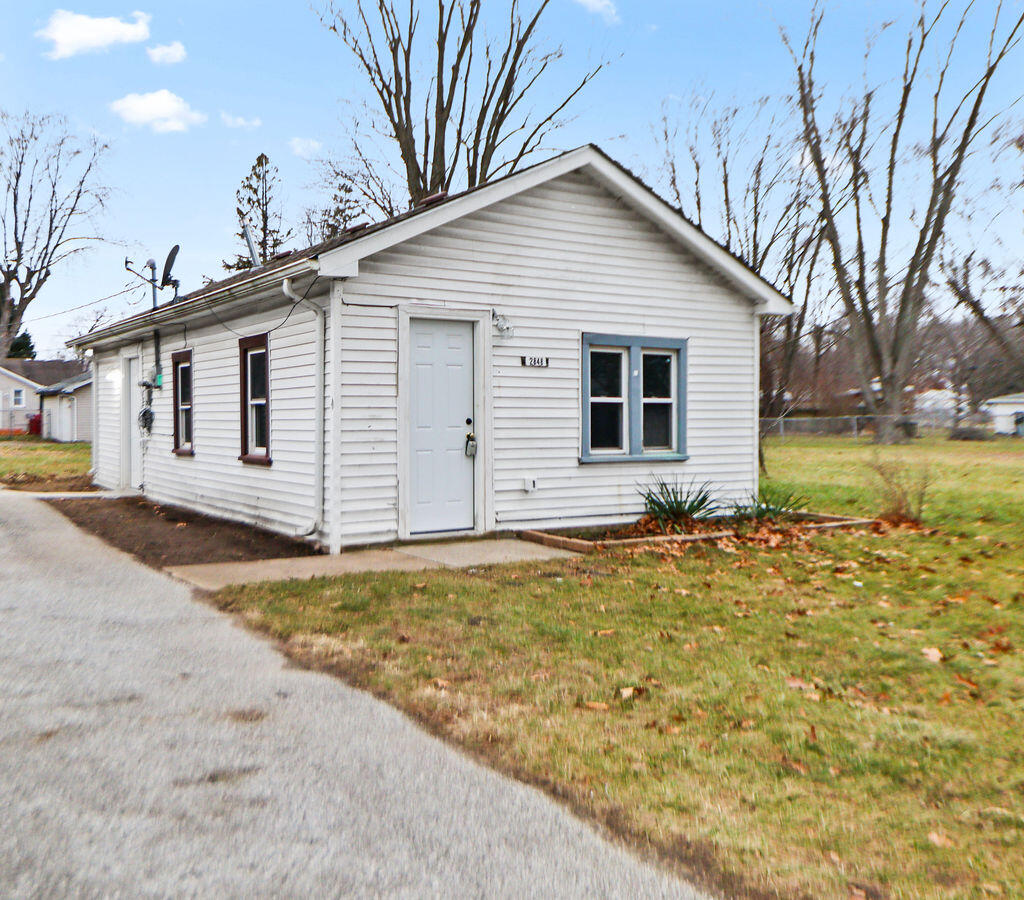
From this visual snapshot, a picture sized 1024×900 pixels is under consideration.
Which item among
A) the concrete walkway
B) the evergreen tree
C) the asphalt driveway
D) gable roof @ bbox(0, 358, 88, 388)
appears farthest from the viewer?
gable roof @ bbox(0, 358, 88, 388)

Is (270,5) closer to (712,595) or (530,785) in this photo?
(712,595)

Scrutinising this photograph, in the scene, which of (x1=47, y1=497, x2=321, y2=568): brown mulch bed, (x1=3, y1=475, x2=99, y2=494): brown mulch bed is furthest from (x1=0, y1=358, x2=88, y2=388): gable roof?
(x1=47, y1=497, x2=321, y2=568): brown mulch bed

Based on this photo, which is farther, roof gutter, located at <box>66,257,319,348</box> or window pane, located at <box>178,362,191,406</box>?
window pane, located at <box>178,362,191,406</box>

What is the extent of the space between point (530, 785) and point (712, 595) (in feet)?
13.9

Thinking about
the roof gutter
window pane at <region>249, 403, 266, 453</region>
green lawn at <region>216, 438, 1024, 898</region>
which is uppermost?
the roof gutter

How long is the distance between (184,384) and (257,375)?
3.31 metres

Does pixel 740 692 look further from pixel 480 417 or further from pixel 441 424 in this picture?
pixel 480 417

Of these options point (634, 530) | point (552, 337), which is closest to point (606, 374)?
point (552, 337)

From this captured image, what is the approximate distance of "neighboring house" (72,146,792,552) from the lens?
32.6 ft

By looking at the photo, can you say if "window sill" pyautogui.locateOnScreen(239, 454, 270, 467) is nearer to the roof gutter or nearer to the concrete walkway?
the roof gutter

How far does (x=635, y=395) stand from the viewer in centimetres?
1216

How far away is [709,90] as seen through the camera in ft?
83.7

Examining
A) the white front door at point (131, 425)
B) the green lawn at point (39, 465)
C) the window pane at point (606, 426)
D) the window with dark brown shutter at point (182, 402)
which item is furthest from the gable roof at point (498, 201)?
the green lawn at point (39, 465)

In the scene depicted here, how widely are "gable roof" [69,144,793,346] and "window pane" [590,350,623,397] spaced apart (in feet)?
6.43
